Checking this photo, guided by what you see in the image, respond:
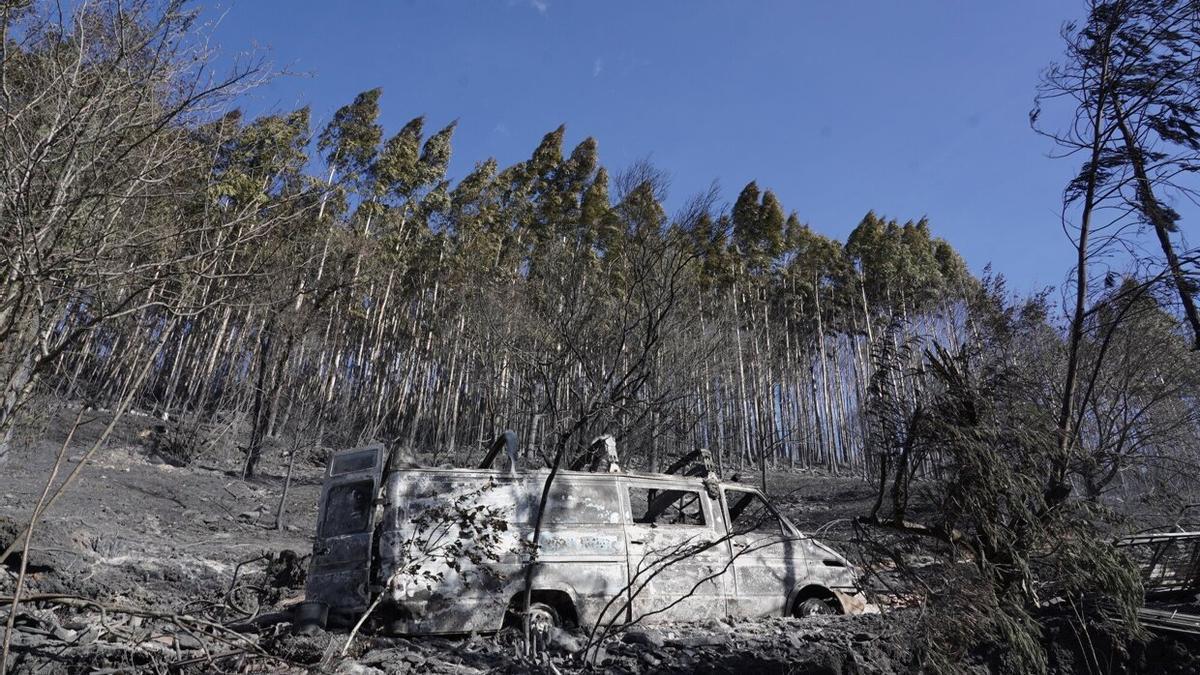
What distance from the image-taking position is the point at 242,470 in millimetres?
17984

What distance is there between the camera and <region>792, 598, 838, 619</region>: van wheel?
295 inches

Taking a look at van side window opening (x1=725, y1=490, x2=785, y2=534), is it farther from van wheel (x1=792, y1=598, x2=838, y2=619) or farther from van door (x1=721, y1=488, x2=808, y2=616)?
van wheel (x1=792, y1=598, x2=838, y2=619)

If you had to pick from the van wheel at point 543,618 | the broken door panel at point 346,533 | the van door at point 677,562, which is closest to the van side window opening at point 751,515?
the van door at point 677,562

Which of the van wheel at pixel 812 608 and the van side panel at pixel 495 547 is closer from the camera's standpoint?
the van side panel at pixel 495 547

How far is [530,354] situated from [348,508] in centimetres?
876

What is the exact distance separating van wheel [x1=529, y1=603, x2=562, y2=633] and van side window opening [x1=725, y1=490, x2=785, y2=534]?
212 centimetres

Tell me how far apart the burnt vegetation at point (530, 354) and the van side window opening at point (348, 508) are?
0.78 m

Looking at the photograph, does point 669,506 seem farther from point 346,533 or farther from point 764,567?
point 346,533

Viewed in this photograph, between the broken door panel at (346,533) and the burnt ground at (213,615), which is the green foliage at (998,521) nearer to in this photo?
the burnt ground at (213,615)

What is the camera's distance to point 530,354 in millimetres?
15062

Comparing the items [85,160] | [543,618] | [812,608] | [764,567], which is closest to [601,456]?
[764,567]

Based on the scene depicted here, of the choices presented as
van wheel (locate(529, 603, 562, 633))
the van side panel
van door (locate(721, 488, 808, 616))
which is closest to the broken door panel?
the van side panel

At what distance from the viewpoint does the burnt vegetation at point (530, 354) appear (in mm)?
4555

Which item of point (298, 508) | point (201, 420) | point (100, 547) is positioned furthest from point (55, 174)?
point (201, 420)
